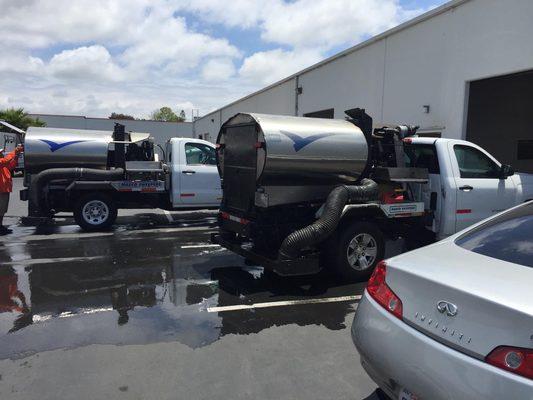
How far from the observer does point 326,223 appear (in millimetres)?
5711

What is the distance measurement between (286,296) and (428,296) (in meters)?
3.29

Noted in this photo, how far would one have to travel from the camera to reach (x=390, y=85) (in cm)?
1345


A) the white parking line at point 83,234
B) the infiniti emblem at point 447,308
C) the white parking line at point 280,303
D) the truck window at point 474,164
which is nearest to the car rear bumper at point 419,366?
the infiniti emblem at point 447,308

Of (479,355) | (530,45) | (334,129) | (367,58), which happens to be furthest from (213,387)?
(367,58)

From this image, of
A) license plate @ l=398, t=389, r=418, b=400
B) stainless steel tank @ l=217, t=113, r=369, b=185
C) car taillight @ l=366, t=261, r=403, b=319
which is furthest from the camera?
stainless steel tank @ l=217, t=113, r=369, b=185

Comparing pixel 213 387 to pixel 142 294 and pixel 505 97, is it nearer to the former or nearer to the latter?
pixel 142 294

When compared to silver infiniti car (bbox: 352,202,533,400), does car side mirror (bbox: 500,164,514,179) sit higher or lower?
higher

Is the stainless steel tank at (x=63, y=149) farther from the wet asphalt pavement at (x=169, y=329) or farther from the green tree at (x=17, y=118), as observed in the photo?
the green tree at (x=17, y=118)

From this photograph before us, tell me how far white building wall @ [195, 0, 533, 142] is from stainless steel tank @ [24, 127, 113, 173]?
7981mm

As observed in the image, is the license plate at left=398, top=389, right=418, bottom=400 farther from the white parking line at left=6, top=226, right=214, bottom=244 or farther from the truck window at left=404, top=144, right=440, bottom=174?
the white parking line at left=6, top=226, right=214, bottom=244

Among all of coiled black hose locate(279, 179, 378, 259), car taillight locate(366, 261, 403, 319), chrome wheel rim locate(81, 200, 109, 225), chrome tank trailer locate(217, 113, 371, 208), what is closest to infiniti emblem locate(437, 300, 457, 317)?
car taillight locate(366, 261, 403, 319)

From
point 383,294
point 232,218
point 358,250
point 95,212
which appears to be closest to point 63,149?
point 95,212

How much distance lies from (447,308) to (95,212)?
897cm

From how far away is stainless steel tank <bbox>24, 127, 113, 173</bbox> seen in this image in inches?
381
